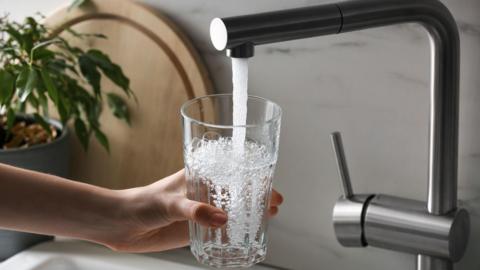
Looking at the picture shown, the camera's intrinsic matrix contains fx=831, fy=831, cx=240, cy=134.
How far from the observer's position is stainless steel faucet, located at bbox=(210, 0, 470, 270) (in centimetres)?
73

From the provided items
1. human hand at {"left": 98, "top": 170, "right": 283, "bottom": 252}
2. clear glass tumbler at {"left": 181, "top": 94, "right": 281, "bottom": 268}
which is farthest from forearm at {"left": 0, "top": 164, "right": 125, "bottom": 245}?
clear glass tumbler at {"left": 181, "top": 94, "right": 281, "bottom": 268}

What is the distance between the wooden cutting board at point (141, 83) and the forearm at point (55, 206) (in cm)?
29

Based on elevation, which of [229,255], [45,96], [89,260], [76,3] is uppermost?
[76,3]

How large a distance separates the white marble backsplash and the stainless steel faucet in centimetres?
7

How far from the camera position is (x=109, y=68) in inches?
45.3

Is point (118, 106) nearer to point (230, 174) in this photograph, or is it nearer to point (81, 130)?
point (81, 130)

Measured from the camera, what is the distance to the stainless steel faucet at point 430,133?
0.73 meters

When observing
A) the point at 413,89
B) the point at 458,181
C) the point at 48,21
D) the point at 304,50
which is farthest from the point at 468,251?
the point at 48,21

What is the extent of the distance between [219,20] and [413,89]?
401 mm

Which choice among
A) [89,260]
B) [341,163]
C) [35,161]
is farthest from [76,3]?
[341,163]

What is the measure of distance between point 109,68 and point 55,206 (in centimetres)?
30

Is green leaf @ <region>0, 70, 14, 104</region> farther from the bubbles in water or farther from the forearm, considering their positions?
the bubbles in water

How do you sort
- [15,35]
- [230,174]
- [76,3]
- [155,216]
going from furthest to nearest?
1. [76,3]
2. [15,35]
3. [155,216]
4. [230,174]

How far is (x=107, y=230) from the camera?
92cm
